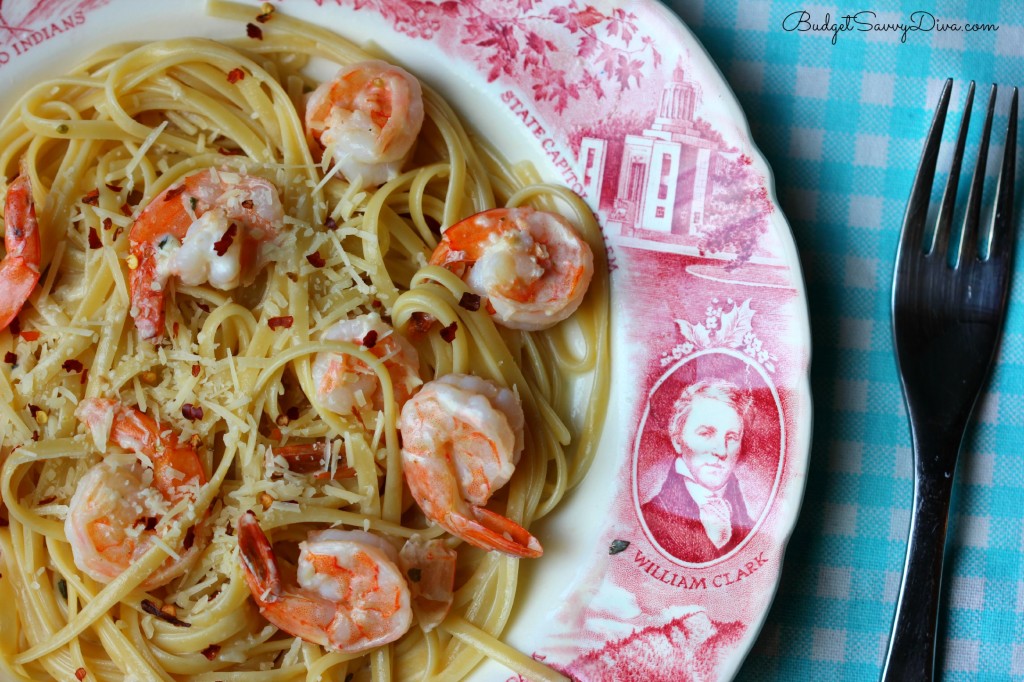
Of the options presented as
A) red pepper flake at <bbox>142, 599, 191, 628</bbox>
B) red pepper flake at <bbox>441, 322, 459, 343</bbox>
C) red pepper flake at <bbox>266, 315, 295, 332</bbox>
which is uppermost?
red pepper flake at <bbox>441, 322, 459, 343</bbox>

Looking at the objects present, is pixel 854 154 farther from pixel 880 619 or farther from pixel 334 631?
pixel 334 631

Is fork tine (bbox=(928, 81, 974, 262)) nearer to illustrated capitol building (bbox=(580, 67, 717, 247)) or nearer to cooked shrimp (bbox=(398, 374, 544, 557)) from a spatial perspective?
illustrated capitol building (bbox=(580, 67, 717, 247))

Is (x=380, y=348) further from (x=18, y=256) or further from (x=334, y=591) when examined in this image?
(x=18, y=256)

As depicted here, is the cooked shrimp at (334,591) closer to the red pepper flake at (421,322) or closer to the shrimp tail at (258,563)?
the shrimp tail at (258,563)

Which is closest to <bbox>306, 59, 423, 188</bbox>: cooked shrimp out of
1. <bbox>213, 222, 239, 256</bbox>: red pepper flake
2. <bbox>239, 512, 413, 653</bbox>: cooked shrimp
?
<bbox>213, 222, 239, 256</bbox>: red pepper flake

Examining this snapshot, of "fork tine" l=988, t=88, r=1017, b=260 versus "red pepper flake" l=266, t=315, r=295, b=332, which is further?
"fork tine" l=988, t=88, r=1017, b=260

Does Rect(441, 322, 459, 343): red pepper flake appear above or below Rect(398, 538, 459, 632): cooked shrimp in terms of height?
above
